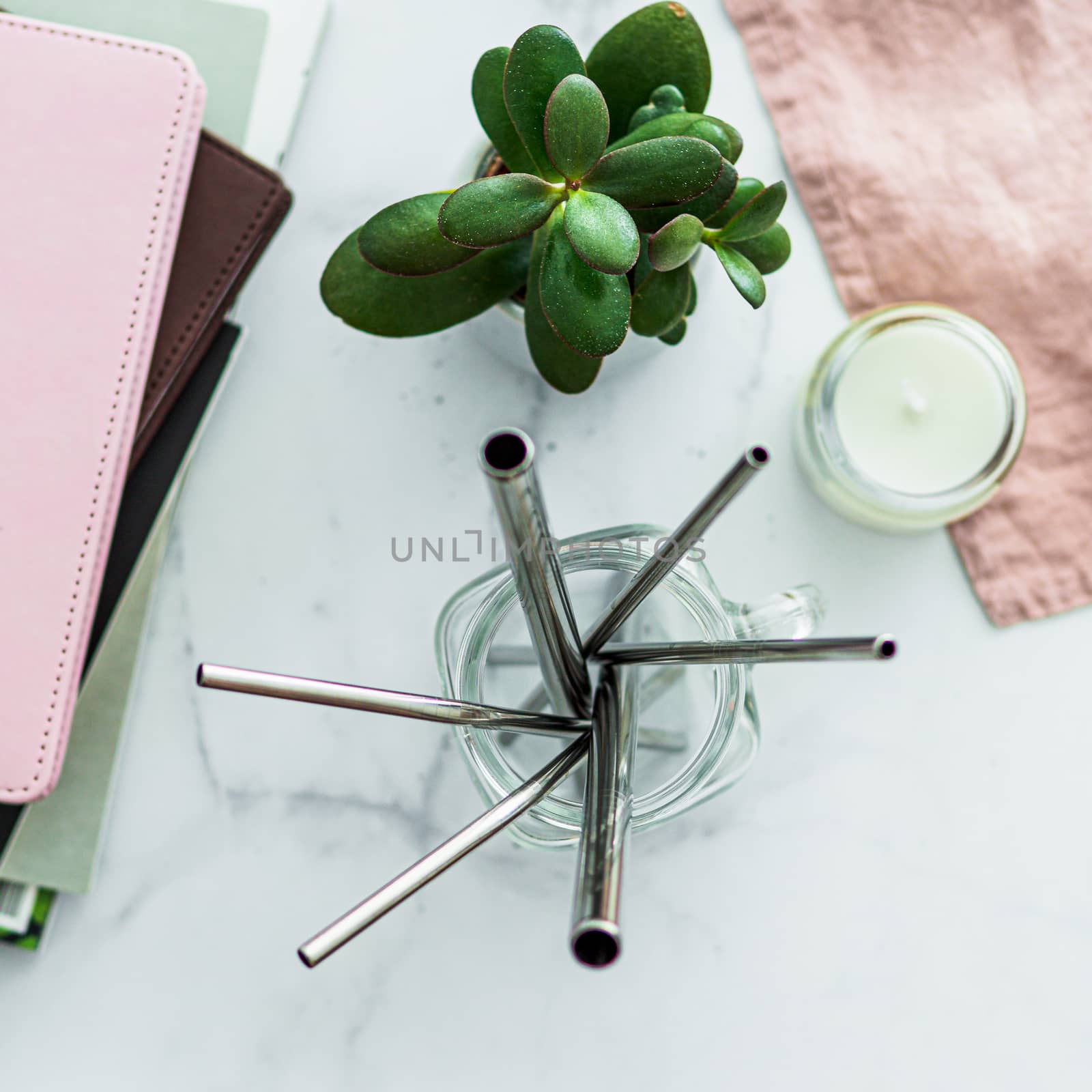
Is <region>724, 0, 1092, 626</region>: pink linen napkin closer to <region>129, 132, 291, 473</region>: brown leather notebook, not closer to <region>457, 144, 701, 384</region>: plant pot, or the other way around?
<region>457, 144, 701, 384</region>: plant pot

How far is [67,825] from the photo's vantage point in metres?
0.40

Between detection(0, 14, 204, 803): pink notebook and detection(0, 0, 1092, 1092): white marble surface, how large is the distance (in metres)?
0.05

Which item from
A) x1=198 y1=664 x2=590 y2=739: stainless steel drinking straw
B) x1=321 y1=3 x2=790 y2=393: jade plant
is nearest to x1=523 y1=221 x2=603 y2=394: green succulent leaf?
x1=321 y1=3 x2=790 y2=393: jade plant

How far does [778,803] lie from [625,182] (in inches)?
10.3

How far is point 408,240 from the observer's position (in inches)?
11.1

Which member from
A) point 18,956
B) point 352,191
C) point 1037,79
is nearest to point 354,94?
point 352,191

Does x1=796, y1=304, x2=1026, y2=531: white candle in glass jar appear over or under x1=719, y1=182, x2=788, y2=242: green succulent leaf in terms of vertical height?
under

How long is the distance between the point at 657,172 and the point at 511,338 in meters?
0.13

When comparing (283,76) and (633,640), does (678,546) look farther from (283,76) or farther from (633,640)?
(283,76)

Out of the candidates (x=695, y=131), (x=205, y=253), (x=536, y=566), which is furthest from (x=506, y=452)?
(x=205, y=253)

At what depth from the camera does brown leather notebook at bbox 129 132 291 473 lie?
387mm

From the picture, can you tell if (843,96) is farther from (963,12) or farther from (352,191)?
(352,191)

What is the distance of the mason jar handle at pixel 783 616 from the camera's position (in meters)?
0.32

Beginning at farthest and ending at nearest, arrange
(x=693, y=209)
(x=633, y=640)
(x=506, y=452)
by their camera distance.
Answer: (x=633, y=640)
(x=693, y=209)
(x=506, y=452)
